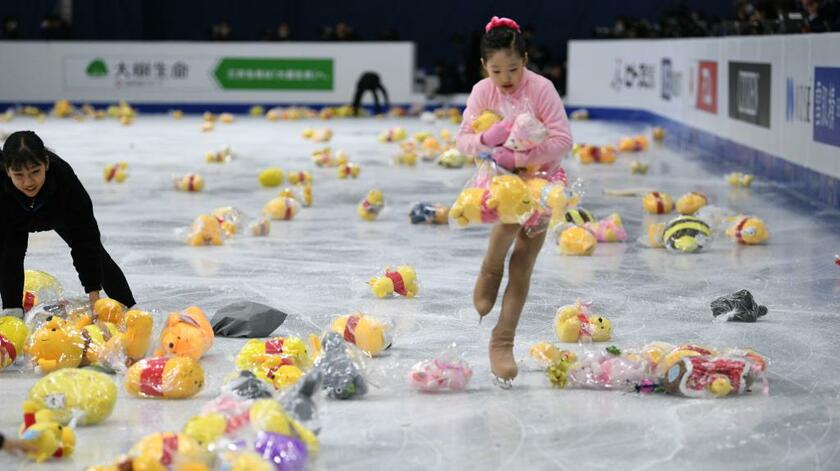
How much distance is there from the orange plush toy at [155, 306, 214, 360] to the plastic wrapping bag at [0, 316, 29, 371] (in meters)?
0.51

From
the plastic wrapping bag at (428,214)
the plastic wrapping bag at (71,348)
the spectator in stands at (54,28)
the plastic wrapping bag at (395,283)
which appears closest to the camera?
the plastic wrapping bag at (71,348)

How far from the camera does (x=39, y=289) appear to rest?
5.88 meters

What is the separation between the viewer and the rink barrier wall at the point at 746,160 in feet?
33.4

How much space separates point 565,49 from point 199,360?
77.5 feet

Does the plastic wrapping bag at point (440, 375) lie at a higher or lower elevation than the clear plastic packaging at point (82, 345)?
lower

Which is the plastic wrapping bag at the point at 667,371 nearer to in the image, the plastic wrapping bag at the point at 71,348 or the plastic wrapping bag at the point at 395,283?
the plastic wrapping bag at the point at 71,348

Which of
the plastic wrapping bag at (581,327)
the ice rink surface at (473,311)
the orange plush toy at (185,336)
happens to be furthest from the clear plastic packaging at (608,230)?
the orange plush toy at (185,336)

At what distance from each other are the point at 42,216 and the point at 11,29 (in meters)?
19.4

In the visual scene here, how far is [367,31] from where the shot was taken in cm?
2839

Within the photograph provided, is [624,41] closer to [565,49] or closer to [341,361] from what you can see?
[565,49]

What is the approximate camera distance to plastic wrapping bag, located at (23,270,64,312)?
5727 millimetres

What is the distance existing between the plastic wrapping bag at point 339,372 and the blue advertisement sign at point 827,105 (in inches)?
244

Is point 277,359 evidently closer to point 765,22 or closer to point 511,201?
point 511,201

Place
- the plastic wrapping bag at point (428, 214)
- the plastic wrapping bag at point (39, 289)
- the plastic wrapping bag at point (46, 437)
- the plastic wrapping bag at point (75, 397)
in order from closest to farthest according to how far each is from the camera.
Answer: the plastic wrapping bag at point (46, 437)
the plastic wrapping bag at point (75, 397)
the plastic wrapping bag at point (39, 289)
the plastic wrapping bag at point (428, 214)
